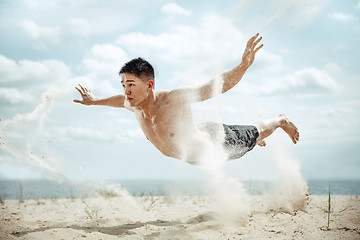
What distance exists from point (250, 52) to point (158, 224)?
3370mm

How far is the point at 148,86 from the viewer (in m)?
4.17

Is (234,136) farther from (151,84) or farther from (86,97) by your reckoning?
(86,97)

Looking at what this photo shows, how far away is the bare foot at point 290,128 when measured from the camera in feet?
18.7

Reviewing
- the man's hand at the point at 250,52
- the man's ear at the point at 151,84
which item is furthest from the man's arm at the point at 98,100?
the man's hand at the point at 250,52

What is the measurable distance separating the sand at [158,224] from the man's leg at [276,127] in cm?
145

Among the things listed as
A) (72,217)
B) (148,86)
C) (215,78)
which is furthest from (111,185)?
(215,78)

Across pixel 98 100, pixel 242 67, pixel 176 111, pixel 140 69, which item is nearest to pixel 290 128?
pixel 242 67

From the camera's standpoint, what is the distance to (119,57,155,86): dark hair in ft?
13.6

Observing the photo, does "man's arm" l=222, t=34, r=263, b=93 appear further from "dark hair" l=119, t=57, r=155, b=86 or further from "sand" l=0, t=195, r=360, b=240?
"sand" l=0, t=195, r=360, b=240

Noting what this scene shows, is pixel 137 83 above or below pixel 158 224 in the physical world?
above

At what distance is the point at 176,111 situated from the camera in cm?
405

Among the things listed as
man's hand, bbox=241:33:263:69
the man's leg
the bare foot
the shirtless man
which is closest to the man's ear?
the shirtless man

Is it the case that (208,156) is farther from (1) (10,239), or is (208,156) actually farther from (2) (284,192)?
(1) (10,239)

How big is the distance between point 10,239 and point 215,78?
137 inches
